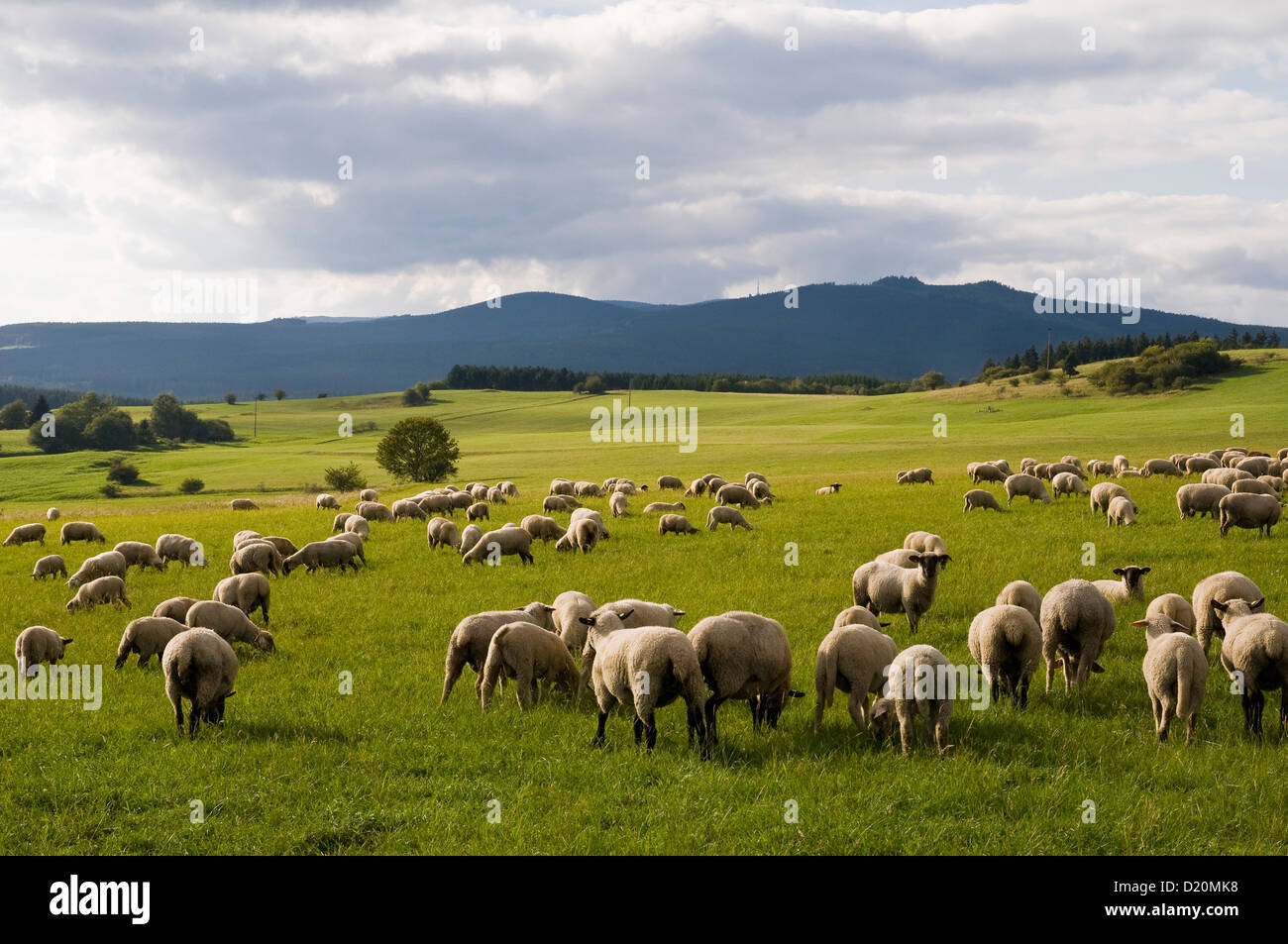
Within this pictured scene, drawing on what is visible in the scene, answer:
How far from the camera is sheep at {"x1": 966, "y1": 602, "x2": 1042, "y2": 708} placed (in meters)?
12.0

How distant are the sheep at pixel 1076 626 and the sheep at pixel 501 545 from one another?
15.4 metres

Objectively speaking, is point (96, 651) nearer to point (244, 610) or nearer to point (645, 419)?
point (244, 610)

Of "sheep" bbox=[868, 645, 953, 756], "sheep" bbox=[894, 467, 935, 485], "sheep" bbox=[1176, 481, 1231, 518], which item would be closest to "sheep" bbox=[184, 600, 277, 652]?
"sheep" bbox=[868, 645, 953, 756]

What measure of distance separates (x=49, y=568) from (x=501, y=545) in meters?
13.3

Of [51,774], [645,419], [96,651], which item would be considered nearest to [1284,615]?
[51,774]

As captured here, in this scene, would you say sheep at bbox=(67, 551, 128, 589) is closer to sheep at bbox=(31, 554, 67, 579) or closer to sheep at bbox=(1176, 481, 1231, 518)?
sheep at bbox=(31, 554, 67, 579)

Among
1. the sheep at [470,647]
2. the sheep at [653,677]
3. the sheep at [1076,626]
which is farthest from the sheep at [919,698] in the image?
the sheep at [470,647]

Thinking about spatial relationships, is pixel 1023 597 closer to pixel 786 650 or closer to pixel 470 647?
pixel 786 650

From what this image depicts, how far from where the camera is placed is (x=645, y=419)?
441 ft

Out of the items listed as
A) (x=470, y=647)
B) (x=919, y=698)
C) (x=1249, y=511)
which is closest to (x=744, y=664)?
(x=919, y=698)

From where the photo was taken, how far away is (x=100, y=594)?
20594mm

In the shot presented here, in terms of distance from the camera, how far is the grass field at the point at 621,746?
336 inches

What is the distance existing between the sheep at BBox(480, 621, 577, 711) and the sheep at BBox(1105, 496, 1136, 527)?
2056 centimetres

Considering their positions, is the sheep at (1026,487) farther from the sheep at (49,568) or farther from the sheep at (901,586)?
the sheep at (49,568)
